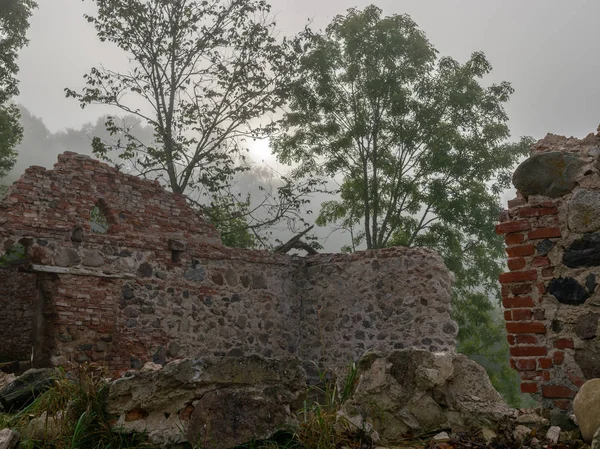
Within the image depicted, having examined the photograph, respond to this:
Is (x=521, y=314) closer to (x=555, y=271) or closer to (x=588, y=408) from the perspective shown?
(x=555, y=271)

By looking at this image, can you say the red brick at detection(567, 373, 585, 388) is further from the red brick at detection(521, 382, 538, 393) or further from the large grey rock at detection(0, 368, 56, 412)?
the large grey rock at detection(0, 368, 56, 412)

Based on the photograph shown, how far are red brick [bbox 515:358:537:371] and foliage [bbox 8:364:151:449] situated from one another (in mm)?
2556

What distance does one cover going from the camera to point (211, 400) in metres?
4.16

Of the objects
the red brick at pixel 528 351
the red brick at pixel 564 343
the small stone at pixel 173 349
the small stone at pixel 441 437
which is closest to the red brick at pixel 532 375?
the red brick at pixel 528 351

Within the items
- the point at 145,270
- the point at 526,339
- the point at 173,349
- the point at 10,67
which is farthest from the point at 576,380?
the point at 10,67

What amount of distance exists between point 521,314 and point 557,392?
56 centimetres

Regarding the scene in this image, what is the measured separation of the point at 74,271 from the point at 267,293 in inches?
144

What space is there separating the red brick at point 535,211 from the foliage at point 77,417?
301 centimetres

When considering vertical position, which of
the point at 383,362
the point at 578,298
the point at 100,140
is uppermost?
the point at 100,140

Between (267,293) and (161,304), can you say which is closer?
(161,304)

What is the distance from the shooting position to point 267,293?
1136 cm

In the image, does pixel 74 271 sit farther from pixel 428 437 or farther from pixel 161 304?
pixel 428 437

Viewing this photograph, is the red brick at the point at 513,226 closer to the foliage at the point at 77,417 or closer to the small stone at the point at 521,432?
the small stone at the point at 521,432

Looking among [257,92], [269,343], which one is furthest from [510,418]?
[257,92]
